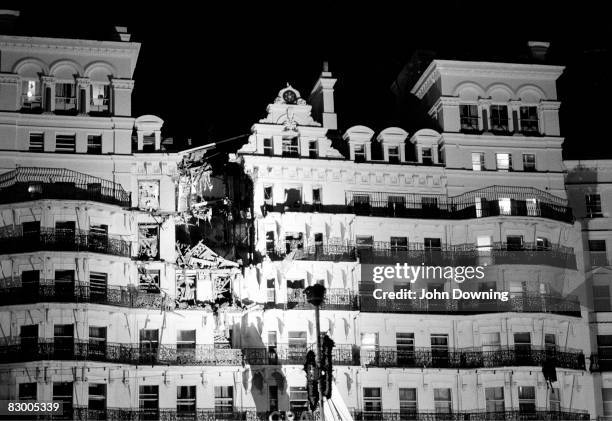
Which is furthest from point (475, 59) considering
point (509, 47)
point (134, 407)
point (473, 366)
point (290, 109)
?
point (134, 407)

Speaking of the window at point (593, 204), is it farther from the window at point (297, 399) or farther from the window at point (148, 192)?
the window at point (148, 192)

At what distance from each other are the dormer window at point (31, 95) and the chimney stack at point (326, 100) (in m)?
18.2

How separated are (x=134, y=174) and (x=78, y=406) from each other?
14917mm

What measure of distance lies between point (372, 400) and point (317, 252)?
9588 mm

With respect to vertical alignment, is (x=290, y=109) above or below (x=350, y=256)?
above

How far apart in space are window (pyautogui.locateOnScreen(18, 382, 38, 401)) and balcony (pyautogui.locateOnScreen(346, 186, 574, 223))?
22.4 meters

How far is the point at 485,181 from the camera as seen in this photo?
8569 cm

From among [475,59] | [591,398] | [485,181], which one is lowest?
[591,398]

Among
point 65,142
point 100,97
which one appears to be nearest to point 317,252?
point 100,97

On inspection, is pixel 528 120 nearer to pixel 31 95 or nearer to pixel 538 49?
pixel 538 49

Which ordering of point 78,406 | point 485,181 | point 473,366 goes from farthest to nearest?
1. point 485,181
2. point 473,366
3. point 78,406

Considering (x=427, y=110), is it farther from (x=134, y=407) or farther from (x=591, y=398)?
(x=134, y=407)

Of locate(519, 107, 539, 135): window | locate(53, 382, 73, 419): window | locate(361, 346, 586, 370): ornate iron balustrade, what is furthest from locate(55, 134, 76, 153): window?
locate(519, 107, 539, 135): window

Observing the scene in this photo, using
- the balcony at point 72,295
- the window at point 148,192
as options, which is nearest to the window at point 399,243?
the balcony at point 72,295
